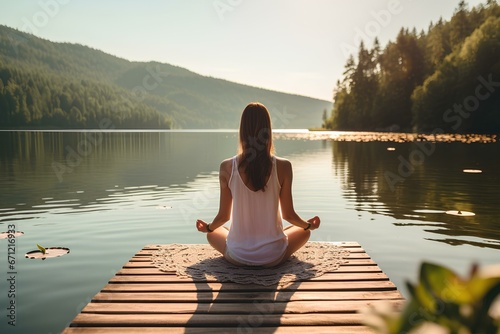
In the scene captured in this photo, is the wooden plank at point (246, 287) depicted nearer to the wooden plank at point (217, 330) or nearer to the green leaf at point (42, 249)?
the wooden plank at point (217, 330)

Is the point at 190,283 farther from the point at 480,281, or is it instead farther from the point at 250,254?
the point at 480,281

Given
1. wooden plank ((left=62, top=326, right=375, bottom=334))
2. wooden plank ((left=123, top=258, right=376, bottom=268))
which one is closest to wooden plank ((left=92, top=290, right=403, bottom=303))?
wooden plank ((left=62, top=326, right=375, bottom=334))

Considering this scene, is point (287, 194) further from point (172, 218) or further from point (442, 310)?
point (172, 218)

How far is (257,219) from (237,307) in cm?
157

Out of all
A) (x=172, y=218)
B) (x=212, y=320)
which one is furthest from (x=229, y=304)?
(x=172, y=218)

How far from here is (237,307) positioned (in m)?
4.62

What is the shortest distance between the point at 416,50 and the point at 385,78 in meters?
7.93

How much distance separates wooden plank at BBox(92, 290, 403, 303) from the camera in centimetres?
490

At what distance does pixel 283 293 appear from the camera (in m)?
5.07

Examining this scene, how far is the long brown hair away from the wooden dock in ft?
4.65

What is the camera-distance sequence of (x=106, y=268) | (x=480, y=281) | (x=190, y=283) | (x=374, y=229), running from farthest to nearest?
(x=374, y=229) → (x=106, y=268) → (x=190, y=283) → (x=480, y=281)

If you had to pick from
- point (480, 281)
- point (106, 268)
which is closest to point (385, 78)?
point (106, 268)

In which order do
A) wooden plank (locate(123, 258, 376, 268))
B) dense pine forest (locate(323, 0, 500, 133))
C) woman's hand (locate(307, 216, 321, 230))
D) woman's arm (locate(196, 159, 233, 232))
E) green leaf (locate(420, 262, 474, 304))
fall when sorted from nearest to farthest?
green leaf (locate(420, 262, 474, 304)) < woman's arm (locate(196, 159, 233, 232)) < woman's hand (locate(307, 216, 321, 230)) < wooden plank (locate(123, 258, 376, 268)) < dense pine forest (locate(323, 0, 500, 133))

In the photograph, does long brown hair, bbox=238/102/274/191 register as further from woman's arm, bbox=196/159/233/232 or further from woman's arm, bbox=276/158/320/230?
woman's arm, bbox=196/159/233/232
